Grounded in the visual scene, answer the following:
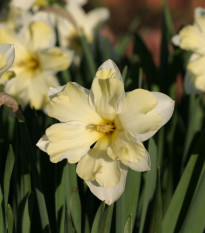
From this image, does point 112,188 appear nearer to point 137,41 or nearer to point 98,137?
point 98,137

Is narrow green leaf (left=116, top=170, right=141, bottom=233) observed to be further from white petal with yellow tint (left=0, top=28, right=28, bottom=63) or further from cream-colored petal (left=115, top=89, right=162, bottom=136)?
white petal with yellow tint (left=0, top=28, right=28, bottom=63)

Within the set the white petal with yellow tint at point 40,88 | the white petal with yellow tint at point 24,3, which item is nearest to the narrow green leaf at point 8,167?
the white petal with yellow tint at point 40,88

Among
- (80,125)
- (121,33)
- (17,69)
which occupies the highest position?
(80,125)

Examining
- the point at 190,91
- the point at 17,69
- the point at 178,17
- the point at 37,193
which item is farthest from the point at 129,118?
the point at 178,17

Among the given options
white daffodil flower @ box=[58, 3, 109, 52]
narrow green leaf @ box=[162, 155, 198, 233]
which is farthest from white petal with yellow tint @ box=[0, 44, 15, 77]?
white daffodil flower @ box=[58, 3, 109, 52]

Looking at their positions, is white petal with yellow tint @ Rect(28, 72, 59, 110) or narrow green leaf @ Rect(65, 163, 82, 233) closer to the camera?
narrow green leaf @ Rect(65, 163, 82, 233)

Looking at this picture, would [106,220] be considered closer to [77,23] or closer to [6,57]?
[6,57]

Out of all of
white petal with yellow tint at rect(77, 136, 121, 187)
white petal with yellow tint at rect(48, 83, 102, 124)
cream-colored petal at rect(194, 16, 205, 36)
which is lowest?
white petal with yellow tint at rect(77, 136, 121, 187)
